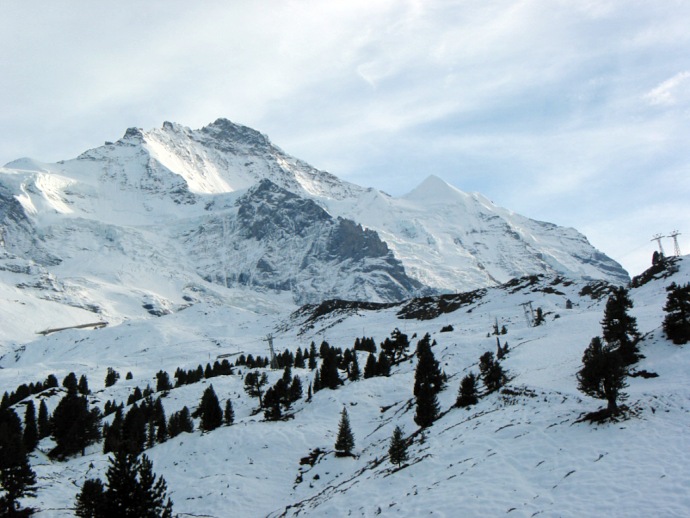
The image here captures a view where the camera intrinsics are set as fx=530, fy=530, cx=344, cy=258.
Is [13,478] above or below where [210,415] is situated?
above

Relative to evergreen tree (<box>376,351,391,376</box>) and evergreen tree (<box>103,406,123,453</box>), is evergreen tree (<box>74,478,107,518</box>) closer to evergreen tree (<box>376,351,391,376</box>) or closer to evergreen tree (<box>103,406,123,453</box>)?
evergreen tree (<box>103,406,123,453</box>)

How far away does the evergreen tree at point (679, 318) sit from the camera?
39.6 meters

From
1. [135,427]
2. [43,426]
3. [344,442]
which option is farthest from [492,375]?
[43,426]

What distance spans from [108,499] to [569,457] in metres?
22.8

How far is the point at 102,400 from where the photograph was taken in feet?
330

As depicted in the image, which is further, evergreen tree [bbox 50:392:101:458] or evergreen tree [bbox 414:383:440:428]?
evergreen tree [bbox 50:392:101:458]

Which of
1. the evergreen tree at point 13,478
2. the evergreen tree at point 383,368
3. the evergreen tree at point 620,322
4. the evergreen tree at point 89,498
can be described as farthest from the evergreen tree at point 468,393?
the evergreen tree at point 383,368

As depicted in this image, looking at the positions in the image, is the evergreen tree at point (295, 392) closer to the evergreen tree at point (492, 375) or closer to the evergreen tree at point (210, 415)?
the evergreen tree at point (210, 415)

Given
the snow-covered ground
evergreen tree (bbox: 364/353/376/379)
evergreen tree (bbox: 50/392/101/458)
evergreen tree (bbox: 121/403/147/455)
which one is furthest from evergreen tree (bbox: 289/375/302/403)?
evergreen tree (bbox: 50/392/101/458)

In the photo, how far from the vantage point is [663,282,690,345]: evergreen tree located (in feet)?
130

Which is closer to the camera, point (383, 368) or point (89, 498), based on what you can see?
point (89, 498)

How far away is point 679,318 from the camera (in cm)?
4062

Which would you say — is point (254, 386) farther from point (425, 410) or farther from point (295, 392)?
point (425, 410)

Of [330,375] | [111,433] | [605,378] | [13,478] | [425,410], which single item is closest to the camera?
[605,378]
